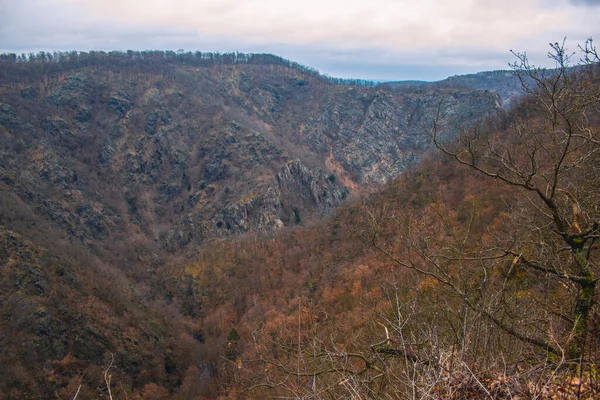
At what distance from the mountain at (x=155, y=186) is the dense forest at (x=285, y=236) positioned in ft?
1.36

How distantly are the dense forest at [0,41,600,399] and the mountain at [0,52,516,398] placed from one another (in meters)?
0.41

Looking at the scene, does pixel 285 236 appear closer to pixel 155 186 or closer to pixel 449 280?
pixel 155 186

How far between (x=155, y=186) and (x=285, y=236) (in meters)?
47.3

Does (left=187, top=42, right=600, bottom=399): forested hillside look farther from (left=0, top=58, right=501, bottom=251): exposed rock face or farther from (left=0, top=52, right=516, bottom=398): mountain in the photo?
(left=0, top=58, right=501, bottom=251): exposed rock face

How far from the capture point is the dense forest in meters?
4.63

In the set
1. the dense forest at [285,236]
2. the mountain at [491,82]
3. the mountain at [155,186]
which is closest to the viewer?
the dense forest at [285,236]

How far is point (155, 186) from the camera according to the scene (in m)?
103

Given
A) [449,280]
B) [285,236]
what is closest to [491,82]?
[285,236]

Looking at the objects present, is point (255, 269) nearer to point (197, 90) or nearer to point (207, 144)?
point (207, 144)

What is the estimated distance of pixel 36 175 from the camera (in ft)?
262

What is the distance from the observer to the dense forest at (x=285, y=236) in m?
4.63

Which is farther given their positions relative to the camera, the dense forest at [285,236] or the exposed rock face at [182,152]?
the exposed rock face at [182,152]

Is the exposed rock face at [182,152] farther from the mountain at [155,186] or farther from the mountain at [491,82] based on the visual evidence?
the mountain at [491,82]

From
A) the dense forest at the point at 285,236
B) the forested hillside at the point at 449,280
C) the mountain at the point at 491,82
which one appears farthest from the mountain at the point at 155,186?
the mountain at the point at 491,82
